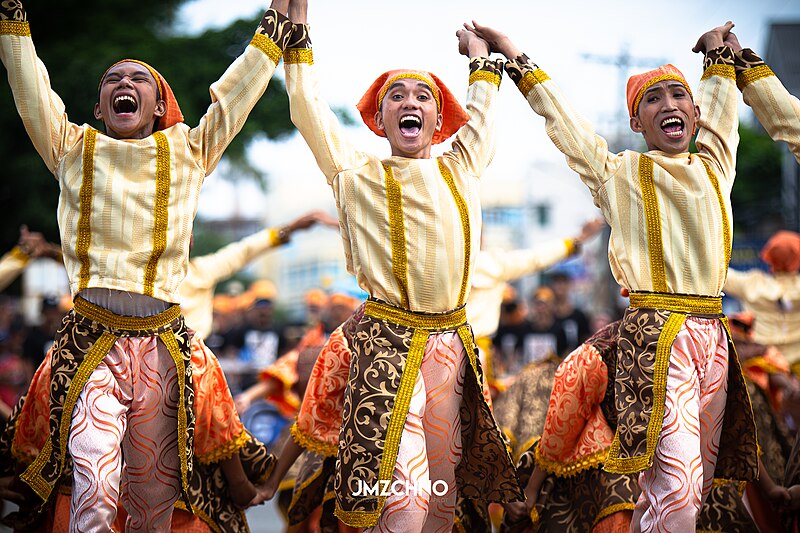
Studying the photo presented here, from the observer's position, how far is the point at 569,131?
4602mm

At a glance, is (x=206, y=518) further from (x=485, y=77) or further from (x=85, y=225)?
(x=485, y=77)

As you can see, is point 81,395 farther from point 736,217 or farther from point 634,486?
point 736,217

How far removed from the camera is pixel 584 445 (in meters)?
5.01

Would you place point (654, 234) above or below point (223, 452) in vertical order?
above

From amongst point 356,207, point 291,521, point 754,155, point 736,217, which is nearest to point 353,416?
point 356,207

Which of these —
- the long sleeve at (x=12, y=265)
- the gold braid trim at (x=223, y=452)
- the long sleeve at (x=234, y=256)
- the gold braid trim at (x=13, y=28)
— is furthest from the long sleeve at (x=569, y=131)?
the long sleeve at (x=12, y=265)

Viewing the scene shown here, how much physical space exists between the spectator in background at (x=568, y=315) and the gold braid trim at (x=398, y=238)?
7.55m

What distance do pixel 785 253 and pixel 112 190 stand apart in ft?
21.6

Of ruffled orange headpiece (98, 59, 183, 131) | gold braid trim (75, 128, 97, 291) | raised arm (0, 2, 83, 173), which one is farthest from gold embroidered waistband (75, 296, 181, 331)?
ruffled orange headpiece (98, 59, 183, 131)

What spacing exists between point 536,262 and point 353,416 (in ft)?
12.9

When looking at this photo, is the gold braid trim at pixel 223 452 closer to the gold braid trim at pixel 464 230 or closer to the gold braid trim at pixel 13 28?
the gold braid trim at pixel 464 230

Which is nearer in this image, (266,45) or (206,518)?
(266,45)

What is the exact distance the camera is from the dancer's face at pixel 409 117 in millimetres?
4422

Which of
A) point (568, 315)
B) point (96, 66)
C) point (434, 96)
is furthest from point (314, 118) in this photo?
point (96, 66)
